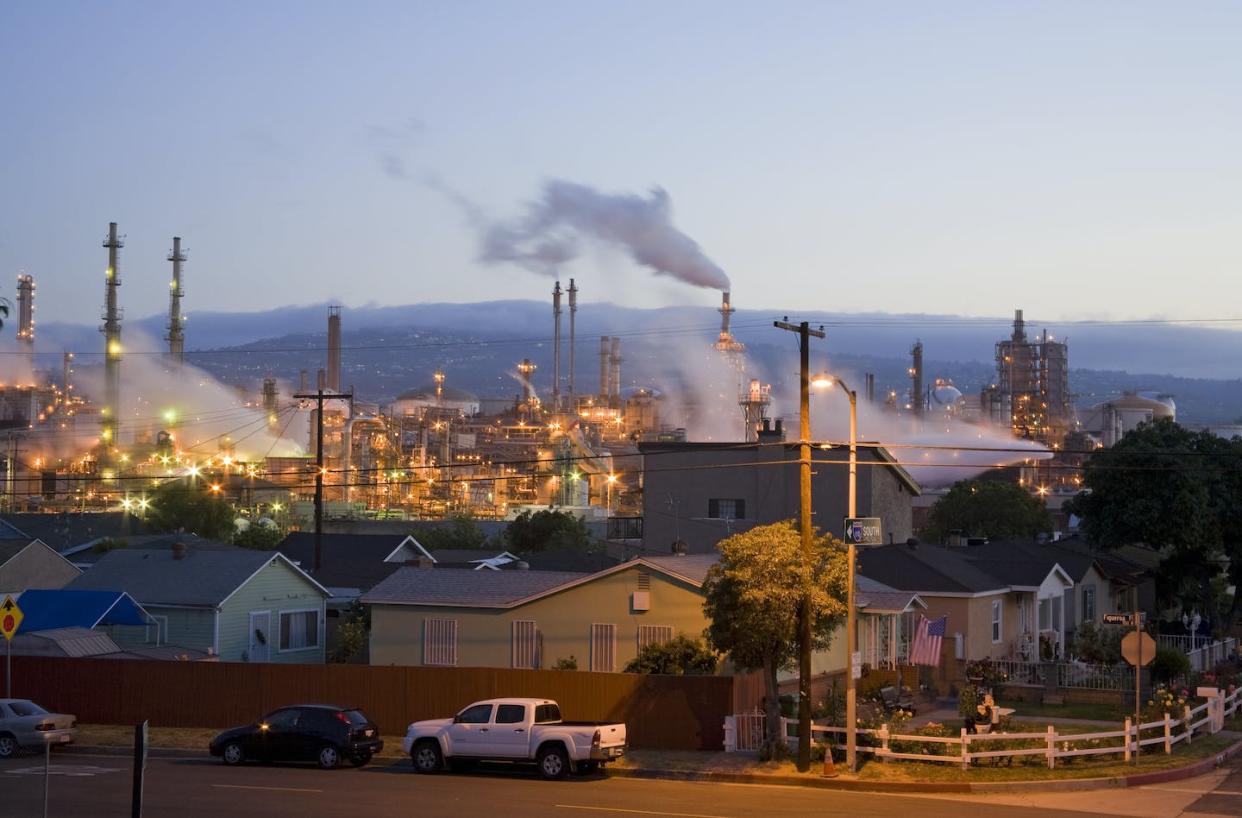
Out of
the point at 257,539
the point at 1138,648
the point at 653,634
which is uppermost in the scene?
the point at 257,539

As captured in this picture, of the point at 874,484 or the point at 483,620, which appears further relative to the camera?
the point at 874,484

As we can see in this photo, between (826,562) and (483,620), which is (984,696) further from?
(483,620)

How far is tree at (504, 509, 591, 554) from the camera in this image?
91.9 m

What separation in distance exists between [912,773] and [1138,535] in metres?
34.2

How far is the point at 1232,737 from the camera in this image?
34.9 meters

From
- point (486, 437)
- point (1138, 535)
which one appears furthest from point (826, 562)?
point (486, 437)

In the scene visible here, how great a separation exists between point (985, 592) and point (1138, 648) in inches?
682

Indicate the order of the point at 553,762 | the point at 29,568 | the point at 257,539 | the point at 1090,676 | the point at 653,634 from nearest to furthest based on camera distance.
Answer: the point at 553,762 → the point at 653,634 → the point at 1090,676 → the point at 29,568 → the point at 257,539

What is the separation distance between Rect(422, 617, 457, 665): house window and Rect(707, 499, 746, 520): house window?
26577 mm

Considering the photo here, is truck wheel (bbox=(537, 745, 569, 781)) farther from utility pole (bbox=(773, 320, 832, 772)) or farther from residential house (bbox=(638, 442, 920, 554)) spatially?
residential house (bbox=(638, 442, 920, 554))

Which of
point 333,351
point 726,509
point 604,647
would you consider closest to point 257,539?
point 726,509

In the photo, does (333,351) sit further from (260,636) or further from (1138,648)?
(1138,648)

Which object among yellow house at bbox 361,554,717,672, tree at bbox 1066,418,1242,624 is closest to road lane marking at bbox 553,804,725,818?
yellow house at bbox 361,554,717,672

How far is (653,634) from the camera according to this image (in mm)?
39250
